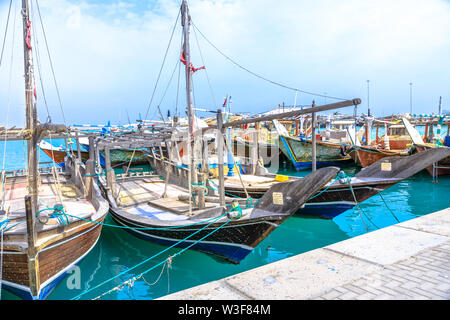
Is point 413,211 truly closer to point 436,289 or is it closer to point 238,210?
point 238,210

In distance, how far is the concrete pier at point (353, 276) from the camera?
3.48m

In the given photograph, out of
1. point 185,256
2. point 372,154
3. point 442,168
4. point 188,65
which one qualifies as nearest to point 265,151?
point 372,154

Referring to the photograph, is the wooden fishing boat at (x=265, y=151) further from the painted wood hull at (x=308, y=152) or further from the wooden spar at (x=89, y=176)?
the wooden spar at (x=89, y=176)

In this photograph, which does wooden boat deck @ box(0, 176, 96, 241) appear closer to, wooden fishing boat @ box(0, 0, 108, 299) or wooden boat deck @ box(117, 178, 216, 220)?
wooden fishing boat @ box(0, 0, 108, 299)

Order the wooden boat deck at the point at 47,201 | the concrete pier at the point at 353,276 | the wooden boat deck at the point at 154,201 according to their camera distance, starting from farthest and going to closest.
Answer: the wooden boat deck at the point at 154,201 < the wooden boat deck at the point at 47,201 < the concrete pier at the point at 353,276

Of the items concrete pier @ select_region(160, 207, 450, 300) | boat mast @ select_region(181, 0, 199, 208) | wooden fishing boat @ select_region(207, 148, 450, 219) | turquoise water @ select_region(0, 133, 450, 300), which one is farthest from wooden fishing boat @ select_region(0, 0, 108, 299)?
wooden fishing boat @ select_region(207, 148, 450, 219)

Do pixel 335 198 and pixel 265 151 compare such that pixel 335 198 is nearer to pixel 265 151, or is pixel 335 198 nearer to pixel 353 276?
pixel 353 276

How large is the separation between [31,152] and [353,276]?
598 cm

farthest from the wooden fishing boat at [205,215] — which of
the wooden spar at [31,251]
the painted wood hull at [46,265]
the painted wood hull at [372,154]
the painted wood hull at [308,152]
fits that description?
the painted wood hull at [372,154]

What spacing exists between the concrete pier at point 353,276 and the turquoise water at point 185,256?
311cm

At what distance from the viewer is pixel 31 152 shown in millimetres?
6012

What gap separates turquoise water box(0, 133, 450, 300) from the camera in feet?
21.8

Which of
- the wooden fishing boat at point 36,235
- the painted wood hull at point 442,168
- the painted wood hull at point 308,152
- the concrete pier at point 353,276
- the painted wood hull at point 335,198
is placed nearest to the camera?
the concrete pier at point 353,276
